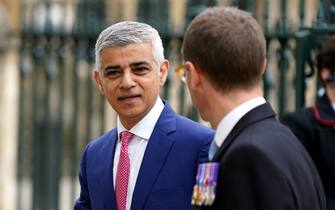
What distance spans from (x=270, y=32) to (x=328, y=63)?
1.81m

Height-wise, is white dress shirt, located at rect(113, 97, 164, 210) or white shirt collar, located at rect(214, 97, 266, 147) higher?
white shirt collar, located at rect(214, 97, 266, 147)

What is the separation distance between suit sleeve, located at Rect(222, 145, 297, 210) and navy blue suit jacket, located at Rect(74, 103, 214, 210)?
2.60 feet

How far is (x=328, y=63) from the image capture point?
17.7 feet

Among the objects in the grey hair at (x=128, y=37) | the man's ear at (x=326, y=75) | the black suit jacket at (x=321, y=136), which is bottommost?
the black suit jacket at (x=321, y=136)

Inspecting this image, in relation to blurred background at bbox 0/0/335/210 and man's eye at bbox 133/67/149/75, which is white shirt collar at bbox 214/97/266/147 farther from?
blurred background at bbox 0/0/335/210

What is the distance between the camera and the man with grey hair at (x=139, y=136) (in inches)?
150

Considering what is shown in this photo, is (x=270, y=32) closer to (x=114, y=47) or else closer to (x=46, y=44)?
(x=46, y=44)

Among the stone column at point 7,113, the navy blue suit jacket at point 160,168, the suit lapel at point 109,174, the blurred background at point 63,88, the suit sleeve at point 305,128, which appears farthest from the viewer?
the stone column at point 7,113

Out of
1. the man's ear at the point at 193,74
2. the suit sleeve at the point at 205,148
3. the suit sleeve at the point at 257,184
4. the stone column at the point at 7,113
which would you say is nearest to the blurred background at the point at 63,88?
the stone column at the point at 7,113

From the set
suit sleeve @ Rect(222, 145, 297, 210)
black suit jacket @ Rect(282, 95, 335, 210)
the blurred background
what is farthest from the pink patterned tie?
the blurred background

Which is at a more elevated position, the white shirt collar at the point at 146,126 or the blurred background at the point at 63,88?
the white shirt collar at the point at 146,126

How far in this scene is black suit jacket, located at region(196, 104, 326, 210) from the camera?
296cm

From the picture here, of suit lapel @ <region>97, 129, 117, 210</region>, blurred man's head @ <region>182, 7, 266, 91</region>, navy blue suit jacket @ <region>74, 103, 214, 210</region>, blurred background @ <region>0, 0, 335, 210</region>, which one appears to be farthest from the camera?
blurred background @ <region>0, 0, 335, 210</region>

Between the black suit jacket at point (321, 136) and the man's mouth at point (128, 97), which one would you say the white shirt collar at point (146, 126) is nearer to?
the man's mouth at point (128, 97)
